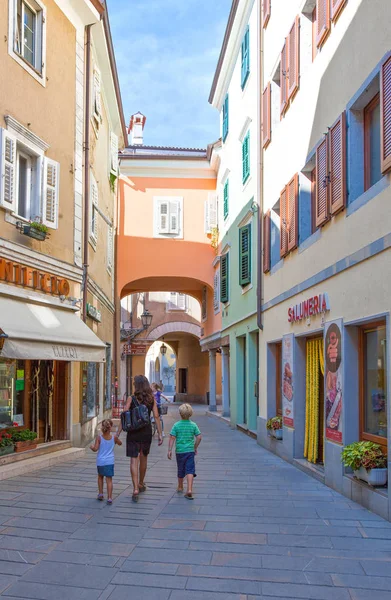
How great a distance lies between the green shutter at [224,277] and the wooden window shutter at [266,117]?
7248 mm

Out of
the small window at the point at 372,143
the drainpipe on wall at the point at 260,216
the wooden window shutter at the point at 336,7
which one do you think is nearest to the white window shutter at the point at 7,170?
the wooden window shutter at the point at 336,7

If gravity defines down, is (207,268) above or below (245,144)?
below

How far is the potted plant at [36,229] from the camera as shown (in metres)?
11.6

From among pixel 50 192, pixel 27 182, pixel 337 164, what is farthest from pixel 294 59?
pixel 27 182

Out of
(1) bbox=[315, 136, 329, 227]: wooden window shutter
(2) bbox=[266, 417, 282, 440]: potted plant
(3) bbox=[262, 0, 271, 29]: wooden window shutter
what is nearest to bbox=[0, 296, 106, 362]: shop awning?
(2) bbox=[266, 417, 282, 440]: potted plant

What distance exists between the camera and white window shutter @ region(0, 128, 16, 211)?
10984 millimetres

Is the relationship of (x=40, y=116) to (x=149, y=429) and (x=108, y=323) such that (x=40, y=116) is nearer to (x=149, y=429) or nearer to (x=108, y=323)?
(x=149, y=429)

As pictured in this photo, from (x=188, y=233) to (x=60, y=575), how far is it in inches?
860

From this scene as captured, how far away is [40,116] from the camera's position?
1266cm

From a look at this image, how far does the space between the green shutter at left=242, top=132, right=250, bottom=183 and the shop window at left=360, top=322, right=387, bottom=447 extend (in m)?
10.3

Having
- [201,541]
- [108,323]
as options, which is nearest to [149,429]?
[201,541]

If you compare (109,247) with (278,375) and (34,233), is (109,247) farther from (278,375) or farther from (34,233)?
(34,233)

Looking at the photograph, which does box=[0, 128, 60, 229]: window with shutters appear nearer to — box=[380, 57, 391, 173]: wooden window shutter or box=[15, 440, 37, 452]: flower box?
box=[15, 440, 37, 452]: flower box

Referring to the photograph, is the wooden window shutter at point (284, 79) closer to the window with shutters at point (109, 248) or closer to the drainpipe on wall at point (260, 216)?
the drainpipe on wall at point (260, 216)
